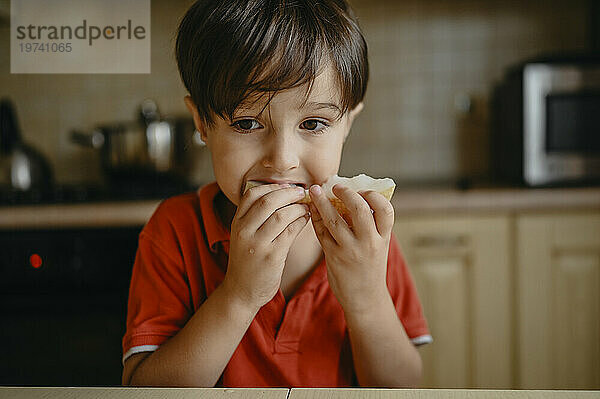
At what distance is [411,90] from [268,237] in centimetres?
139

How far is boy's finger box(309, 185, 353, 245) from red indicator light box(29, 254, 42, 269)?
0.96 metres

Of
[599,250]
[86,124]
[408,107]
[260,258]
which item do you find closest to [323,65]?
[260,258]

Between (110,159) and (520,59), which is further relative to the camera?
(520,59)

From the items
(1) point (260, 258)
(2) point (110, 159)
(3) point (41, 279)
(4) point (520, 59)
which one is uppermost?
(4) point (520, 59)

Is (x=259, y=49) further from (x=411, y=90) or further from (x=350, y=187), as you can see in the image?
(x=411, y=90)

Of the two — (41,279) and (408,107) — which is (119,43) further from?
(408,107)

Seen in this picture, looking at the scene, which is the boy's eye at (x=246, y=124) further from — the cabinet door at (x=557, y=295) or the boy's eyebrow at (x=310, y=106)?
the cabinet door at (x=557, y=295)

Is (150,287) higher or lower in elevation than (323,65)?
lower

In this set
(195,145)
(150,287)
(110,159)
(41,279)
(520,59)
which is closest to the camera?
(150,287)

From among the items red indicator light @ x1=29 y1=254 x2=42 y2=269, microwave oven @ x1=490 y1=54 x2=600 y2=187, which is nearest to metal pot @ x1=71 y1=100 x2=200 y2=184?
red indicator light @ x1=29 y1=254 x2=42 y2=269

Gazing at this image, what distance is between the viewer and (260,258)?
58 cm

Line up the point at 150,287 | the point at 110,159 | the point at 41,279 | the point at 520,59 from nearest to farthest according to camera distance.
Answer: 1. the point at 150,287
2. the point at 41,279
3. the point at 110,159
4. the point at 520,59

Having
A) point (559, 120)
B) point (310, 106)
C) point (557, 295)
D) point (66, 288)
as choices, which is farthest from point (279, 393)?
point (559, 120)

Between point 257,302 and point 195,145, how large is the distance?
1.17 m
